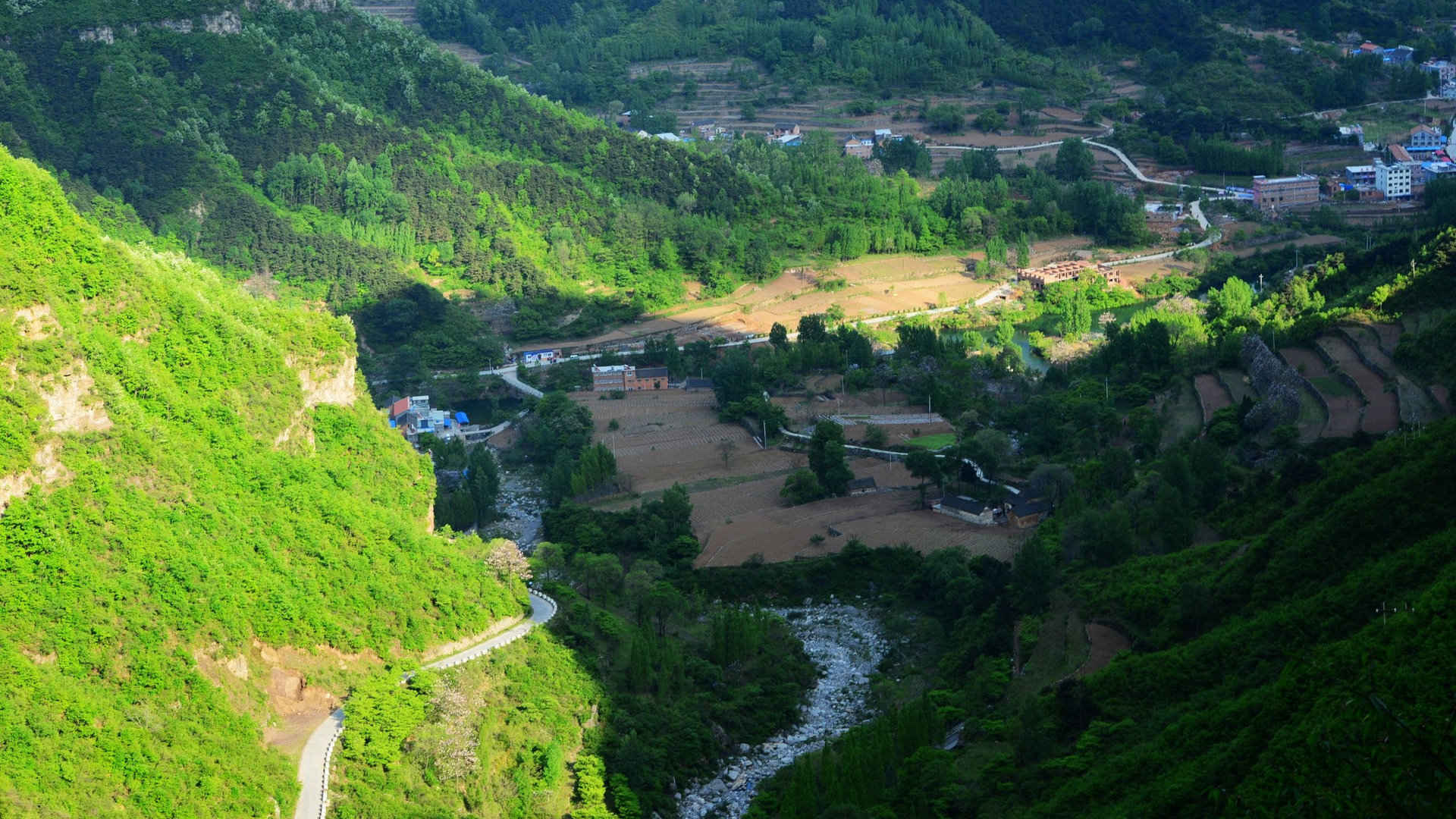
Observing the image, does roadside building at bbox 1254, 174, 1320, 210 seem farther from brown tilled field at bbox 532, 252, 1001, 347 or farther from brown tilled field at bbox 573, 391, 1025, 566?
brown tilled field at bbox 573, 391, 1025, 566

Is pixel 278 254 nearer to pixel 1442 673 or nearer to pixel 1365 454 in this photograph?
pixel 1365 454

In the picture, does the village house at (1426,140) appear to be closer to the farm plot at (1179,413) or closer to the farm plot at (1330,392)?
the farm plot at (1179,413)

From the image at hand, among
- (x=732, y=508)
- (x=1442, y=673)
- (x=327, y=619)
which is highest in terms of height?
(x=1442, y=673)

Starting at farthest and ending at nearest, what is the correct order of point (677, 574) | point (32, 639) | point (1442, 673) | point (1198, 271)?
point (1198, 271) < point (677, 574) < point (32, 639) < point (1442, 673)

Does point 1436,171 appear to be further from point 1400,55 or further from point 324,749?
point 324,749

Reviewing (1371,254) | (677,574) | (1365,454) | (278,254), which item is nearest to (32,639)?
(677,574)

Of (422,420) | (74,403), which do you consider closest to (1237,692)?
(74,403)
